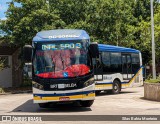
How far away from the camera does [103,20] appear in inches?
1267

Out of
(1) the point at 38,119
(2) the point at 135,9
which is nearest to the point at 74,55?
(1) the point at 38,119

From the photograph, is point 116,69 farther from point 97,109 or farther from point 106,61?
point 97,109

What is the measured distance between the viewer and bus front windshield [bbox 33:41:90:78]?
14930 mm

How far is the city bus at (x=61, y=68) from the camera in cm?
1480

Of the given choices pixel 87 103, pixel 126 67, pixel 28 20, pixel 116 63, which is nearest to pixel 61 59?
pixel 87 103

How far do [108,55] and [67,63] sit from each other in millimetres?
8553

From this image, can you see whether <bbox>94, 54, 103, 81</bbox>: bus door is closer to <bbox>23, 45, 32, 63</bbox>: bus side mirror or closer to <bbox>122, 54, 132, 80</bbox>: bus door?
<bbox>122, 54, 132, 80</bbox>: bus door

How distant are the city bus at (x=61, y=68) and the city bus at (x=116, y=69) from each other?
7.19m

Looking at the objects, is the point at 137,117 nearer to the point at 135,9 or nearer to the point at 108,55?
the point at 108,55

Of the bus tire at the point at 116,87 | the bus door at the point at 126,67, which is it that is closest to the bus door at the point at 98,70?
the bus tire at the point at 116,87

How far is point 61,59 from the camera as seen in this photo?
1508cm

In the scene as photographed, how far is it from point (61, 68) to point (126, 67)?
10.7m

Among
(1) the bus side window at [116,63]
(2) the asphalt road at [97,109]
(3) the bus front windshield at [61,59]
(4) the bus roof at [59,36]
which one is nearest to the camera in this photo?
(2) the asphalt road at [97,109]

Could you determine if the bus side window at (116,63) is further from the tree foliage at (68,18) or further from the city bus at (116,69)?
the tree foliage at (68,18)
